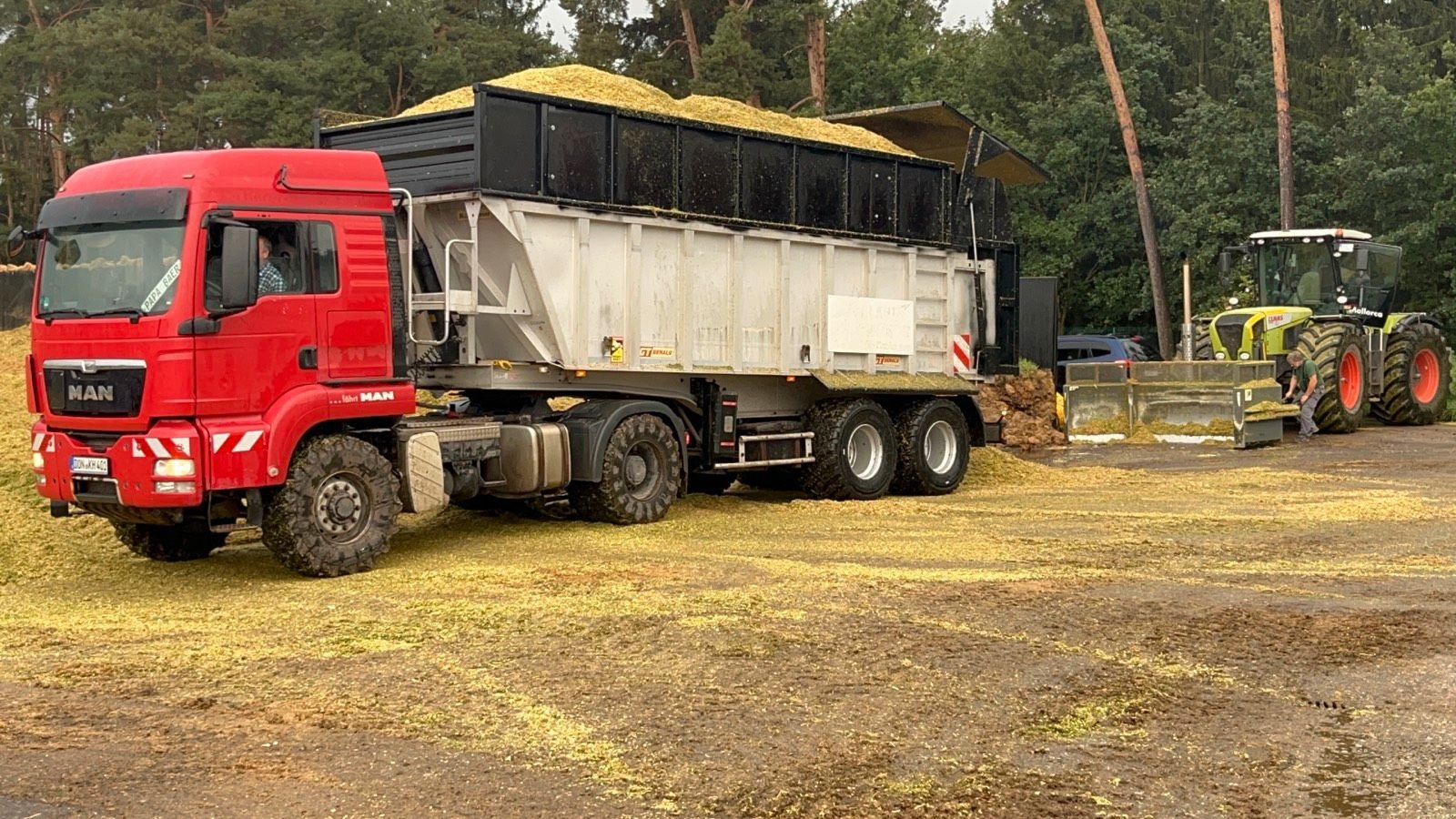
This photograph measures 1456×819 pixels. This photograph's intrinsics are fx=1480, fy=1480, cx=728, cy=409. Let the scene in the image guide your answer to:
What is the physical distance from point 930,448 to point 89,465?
829cm

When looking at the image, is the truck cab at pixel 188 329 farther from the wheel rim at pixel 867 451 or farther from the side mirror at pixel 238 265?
the wheel rim at pixel 867 451

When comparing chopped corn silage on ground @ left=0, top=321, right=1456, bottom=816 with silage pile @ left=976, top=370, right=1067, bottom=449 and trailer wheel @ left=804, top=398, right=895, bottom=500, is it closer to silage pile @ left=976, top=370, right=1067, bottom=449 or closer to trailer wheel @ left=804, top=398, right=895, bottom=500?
trailer wheel @ left=804, top=398, right=895, bottom=500

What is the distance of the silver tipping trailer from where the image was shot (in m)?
10.9

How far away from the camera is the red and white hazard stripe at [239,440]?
28.7 ft

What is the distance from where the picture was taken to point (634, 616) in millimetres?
7824

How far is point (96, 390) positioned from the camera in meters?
8.88

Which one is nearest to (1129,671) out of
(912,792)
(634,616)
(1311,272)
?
(912,792)

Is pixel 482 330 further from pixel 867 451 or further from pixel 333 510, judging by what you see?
pixel 867 451

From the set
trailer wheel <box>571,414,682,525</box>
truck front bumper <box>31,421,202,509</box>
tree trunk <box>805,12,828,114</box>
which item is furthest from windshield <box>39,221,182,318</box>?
tree trunk <box>805,12,828,114</box>

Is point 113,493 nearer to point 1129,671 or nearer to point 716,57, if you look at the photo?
point 1129,671

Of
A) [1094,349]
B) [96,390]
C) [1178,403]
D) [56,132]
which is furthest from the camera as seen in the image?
[56,132]

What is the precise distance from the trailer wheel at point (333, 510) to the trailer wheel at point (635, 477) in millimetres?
2141

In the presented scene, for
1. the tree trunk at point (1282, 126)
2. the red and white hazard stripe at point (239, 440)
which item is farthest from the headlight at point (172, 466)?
the tree trunk at point (1282, 126)

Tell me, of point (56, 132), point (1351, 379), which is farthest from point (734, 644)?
point (56, 132)
